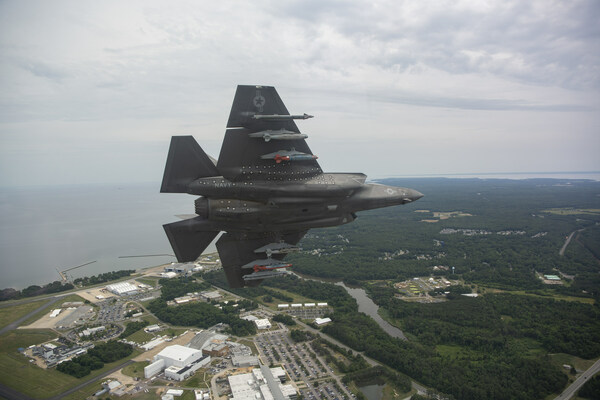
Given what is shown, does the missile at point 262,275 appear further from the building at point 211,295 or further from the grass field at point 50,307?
the grass field at point 50,307

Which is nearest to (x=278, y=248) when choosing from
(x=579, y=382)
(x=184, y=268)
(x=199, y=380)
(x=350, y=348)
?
(x=199, y=380)

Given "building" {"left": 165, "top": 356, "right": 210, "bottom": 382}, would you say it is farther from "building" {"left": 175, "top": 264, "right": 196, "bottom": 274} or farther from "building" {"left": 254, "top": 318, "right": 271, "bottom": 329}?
"building" {"left": 175, "top": 264, "right": 196, "bottom": 274}

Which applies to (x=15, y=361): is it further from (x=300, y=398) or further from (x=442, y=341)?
(x=442, y=341)

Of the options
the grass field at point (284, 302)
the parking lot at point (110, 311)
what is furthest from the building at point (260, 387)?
the parking lot at point (110, 311)

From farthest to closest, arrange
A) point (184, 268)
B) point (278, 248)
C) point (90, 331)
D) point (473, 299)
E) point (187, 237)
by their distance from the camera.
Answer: point (184, 268) < point (473, 299) < point (90, 331) < point (278, 248) < point (187, 237)

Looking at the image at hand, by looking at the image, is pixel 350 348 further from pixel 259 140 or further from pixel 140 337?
pixel 259 140

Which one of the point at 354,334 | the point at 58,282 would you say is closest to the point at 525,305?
the point at 354,334
